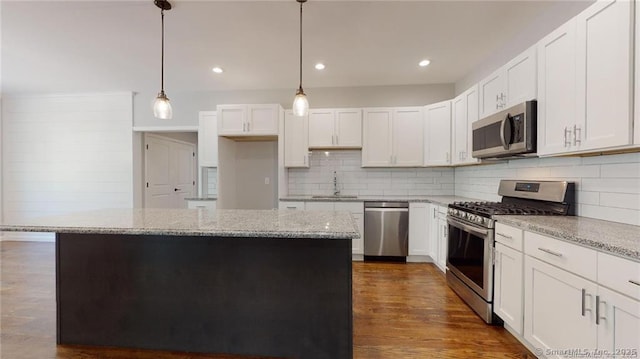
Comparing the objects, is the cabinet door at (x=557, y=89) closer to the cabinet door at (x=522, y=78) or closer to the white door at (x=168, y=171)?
the cabinet door at (x=522, y=78)

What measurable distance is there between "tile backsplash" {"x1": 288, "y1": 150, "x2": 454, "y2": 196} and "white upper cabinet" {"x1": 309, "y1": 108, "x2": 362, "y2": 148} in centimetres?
31

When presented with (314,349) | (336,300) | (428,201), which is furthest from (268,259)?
(428,201)

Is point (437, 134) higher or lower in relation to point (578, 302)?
higher

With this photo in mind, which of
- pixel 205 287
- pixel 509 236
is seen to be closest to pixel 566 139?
pixel 509 236

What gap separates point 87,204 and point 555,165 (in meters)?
6.52

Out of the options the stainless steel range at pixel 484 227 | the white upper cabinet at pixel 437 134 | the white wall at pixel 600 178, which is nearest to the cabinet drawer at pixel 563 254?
the stainless steel range at pixel 484 227

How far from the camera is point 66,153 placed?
195 inches

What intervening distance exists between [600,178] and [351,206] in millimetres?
2483

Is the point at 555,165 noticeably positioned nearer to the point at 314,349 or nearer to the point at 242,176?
the point at 314,349

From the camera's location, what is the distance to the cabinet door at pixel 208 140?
442 cm

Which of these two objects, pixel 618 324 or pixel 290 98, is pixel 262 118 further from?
pixel 618 324

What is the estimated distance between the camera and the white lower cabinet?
1.26 meters

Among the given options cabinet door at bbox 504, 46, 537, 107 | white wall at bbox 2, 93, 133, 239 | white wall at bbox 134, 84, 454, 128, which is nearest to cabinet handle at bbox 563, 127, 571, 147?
cabinet door at bbox 504, 46, 537, 107

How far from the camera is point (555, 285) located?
1.66 meters
